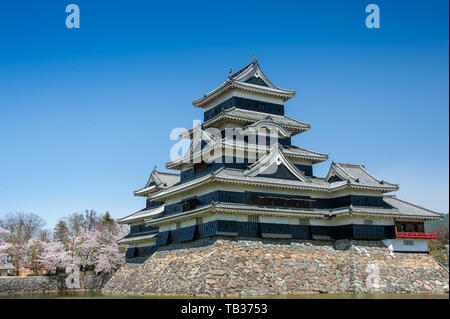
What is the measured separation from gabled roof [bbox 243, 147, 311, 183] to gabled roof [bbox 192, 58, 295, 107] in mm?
7378

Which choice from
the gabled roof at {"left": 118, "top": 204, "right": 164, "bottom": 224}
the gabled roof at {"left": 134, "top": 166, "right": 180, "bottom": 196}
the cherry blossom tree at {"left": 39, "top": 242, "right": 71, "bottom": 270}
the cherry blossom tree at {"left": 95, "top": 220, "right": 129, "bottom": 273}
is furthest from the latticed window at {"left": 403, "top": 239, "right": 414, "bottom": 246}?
the cherry blossom tree at {"left": 39, "top": 242, "right": 71, "bottom": 270}

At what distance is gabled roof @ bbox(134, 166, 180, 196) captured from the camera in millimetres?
46084

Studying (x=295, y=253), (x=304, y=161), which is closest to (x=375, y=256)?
(x=295, y=253)

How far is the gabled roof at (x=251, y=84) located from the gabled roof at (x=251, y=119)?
1995 mm

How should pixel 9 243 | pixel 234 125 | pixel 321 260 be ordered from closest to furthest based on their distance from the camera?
pixel 321 260
pixel 234 125
pixel 9 243

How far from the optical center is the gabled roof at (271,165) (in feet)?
109

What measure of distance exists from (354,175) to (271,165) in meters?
8.38

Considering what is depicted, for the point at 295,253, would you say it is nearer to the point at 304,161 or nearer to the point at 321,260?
the point at 321,260

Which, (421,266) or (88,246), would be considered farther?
(88,246)

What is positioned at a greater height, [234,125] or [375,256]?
[234,125]

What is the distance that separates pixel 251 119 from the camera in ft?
123
